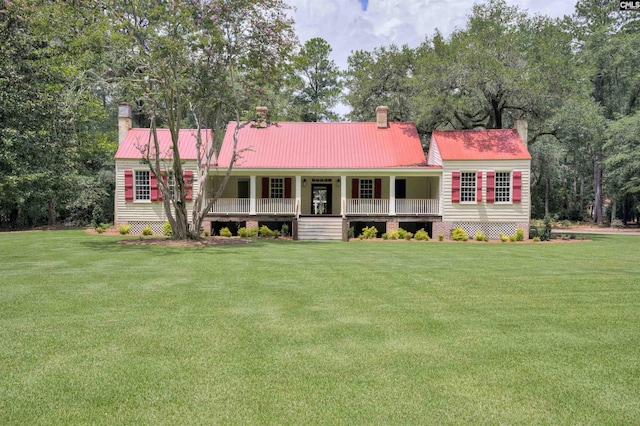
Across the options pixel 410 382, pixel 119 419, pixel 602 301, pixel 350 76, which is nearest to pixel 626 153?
→ pixel 350 76

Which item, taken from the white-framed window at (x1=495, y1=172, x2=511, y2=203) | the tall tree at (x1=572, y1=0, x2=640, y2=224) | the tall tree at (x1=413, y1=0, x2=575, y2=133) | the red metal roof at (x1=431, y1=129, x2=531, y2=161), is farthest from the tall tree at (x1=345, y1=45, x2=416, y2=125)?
the tall tree at (x1=572, y1=0, x2=640, y2=224)

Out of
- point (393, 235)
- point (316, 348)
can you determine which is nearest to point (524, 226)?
point (393, 235)

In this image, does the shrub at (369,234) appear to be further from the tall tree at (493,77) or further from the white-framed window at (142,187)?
the white-framed window at (142,187)

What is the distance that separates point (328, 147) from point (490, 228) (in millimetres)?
8658

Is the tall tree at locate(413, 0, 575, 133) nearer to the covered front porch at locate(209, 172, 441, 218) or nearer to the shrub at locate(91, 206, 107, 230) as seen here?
the covered front porch at locate(209, 172, 441, 218)

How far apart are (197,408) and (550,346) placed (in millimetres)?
3610

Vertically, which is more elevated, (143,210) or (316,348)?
(143,210)

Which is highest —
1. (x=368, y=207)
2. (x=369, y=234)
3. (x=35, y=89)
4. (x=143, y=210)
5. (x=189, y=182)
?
(x=35, y=89)

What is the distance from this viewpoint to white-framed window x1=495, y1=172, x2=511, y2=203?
20375 millimetres

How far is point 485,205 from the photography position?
2030 cm

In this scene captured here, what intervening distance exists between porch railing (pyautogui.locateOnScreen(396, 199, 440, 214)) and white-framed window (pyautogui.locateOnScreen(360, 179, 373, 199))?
2187 mm

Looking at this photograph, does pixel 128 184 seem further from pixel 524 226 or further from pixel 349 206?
pixel 524 226

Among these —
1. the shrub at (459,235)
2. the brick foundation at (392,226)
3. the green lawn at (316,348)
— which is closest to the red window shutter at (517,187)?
the shrub at (459,235)

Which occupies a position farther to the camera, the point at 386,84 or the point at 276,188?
the point at 386,84
